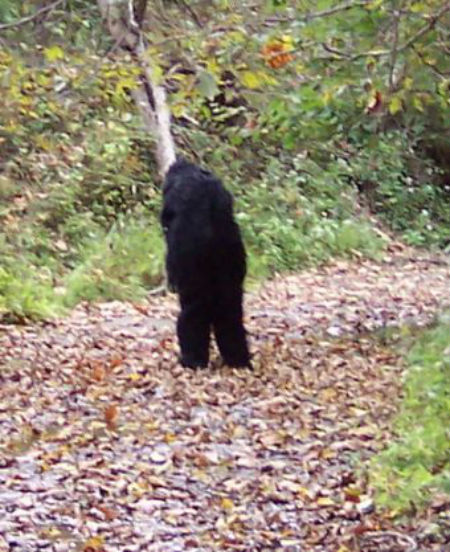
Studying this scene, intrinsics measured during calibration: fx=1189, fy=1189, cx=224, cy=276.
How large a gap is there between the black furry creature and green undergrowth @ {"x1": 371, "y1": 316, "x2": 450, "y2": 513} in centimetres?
146

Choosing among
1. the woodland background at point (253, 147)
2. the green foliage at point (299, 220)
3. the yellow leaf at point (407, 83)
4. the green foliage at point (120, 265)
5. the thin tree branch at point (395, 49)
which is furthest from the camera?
the green foliage at point (299, 220)

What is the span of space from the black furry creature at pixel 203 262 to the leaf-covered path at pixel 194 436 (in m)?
0.29

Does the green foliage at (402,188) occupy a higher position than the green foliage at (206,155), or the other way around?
the green foliage at (206,155)

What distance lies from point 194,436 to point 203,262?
1551mm

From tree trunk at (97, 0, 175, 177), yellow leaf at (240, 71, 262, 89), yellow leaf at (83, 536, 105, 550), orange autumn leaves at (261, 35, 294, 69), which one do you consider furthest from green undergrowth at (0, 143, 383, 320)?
yellow leaf at (83, 536, 105, 550)

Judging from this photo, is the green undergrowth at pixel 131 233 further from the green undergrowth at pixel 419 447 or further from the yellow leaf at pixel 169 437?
the green undergrowth at pixel 419 447

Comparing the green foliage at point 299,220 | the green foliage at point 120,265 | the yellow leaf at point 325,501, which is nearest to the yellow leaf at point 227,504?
the yellow leaf at point 325,501

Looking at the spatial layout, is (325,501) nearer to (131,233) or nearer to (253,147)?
(131,233)

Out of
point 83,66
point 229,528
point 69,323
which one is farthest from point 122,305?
point 229,528

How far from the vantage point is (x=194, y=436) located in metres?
8.02

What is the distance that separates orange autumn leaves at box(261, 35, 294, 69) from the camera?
7059mm

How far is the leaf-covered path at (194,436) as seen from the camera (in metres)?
6.28

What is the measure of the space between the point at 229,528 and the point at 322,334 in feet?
16.2

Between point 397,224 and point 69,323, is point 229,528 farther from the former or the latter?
point 397,224
